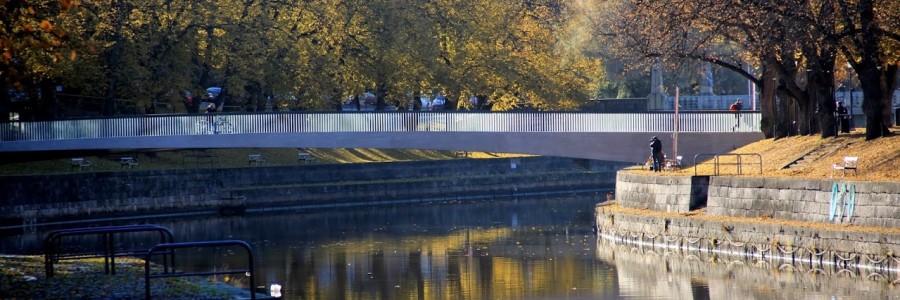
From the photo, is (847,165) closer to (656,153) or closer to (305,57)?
(656,153)

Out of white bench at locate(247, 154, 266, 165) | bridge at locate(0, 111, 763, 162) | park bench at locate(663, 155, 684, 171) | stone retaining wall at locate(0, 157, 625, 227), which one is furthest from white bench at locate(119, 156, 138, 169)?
park bench at locate(663, 155, 684, 171)

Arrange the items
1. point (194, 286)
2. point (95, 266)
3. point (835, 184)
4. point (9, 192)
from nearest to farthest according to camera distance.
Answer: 1. point (194, 286)
2. point (95, 266)
3. point (835, 184)
4. point (9, 192)

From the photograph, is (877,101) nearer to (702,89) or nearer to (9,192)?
(9,192)

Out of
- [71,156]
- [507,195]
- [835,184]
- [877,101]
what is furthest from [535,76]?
[835,184]

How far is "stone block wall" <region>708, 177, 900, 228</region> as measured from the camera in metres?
36.2

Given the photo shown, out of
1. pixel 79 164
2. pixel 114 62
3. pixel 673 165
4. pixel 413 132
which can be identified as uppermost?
pixel 114 62

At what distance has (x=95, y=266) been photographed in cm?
3266

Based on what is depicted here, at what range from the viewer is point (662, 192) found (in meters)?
46.8

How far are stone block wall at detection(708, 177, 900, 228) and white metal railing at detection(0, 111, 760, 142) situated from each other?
11.1 metres

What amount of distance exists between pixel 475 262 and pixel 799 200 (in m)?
9.71

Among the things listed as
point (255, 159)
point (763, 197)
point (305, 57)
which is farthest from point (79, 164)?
point (763, 197)

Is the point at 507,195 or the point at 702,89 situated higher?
the point at 702,89

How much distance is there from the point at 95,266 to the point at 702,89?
69.5 metres

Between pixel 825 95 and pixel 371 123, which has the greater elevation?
pixel 825 95
